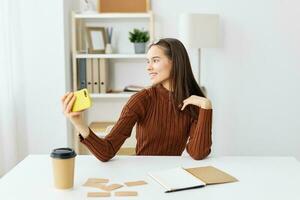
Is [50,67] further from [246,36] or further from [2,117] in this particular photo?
[246,36]

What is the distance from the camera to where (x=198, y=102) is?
77.6 inches

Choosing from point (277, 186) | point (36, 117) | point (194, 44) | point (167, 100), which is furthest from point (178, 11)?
point (277, 186)

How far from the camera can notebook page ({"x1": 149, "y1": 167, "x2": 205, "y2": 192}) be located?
5.02 feet

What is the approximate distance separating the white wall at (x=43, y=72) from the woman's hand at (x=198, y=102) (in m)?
1.75

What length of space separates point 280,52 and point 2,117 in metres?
2.34

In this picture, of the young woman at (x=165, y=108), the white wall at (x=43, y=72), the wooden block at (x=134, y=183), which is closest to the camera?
the wooden block at (x=134, y=183)

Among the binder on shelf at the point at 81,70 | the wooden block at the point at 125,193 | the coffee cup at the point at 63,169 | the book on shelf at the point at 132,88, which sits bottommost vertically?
the wooden block at the point at 125,193

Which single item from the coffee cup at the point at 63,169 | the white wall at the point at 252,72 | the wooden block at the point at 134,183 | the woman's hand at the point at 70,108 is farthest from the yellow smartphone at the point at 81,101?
the white wall at the point at 252,72

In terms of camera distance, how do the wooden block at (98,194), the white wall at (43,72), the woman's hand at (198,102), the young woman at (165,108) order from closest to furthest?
the wooden block at (98,194), the woman's hand at (198,102), the young woman at (165,108), the white wall at (43,72)

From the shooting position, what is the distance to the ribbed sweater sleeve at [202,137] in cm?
191

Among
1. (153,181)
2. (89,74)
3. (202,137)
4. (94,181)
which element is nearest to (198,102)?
(202,137)

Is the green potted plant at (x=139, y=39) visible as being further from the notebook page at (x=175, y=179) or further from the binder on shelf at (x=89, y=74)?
the notebook page at (x=175, y=179)

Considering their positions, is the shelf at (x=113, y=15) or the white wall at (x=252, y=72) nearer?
the shelf at (x=113, y=15)

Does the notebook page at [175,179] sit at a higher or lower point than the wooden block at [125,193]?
higher
